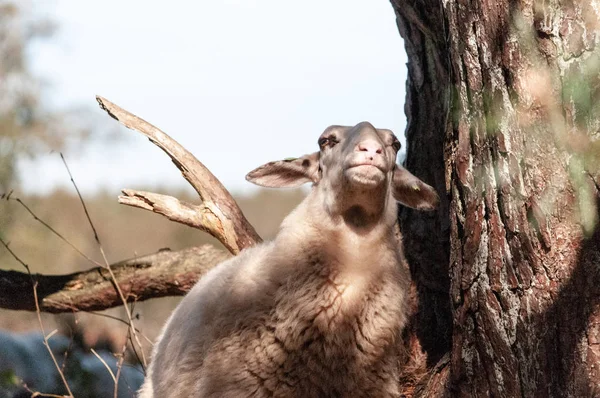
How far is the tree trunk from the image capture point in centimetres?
357

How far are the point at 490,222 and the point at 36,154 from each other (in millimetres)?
20547

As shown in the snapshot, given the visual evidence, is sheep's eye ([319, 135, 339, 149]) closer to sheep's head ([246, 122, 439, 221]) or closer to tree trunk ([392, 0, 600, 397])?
sheep's head ([246, 122, 439, 221])

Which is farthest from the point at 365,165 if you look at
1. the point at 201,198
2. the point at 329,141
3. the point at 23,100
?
the point at 23,100

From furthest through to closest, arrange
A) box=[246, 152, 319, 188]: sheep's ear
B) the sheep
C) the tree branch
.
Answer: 1. the tree branch
2. box=[246, 152, 319, 188]: sheep's ear
3. the sheep

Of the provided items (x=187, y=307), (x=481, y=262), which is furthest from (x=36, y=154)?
(x=481, y=262)

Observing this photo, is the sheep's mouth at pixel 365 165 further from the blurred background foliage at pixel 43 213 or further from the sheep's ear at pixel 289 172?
the blurred background foliage at pixel 43 213

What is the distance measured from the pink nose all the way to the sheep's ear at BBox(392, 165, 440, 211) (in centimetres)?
43

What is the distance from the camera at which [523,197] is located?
374 centimetres

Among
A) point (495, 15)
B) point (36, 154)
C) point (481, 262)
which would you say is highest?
point (36, 154)

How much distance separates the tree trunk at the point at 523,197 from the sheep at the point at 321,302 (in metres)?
0.53

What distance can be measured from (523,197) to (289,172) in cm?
179

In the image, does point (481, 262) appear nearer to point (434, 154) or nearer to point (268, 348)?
point (268, 348)

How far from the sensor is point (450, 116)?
4281mm

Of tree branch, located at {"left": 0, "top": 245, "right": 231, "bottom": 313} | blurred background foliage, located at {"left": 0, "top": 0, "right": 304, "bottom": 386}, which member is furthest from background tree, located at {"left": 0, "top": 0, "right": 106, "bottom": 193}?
tree branch, located at {"left": 0, "top": 245, "right": 231, "bottom": 313}
